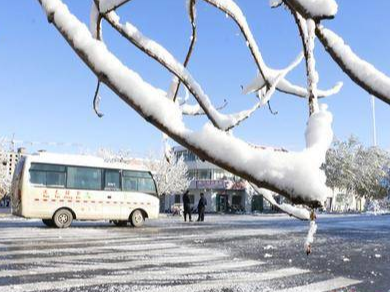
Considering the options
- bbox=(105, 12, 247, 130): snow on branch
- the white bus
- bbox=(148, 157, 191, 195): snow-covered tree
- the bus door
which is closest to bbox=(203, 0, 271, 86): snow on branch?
bbox=(105, 12, 247, 130): snow on branch

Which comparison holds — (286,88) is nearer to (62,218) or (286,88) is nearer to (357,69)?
(357,69)

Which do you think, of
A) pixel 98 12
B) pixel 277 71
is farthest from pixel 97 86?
pixel 277 71

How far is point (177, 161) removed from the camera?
59219mm

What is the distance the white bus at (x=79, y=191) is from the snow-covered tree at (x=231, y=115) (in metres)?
16.9

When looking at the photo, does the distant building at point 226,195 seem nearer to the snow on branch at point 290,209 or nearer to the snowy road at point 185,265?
the snowy road at point 185,265

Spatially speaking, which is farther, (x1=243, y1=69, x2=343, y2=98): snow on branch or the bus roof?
the bus roof

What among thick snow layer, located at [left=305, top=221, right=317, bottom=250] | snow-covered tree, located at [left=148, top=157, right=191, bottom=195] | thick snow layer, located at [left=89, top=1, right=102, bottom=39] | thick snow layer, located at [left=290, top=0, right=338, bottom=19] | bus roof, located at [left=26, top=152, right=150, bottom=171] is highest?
snow-covered tree, located at [left=148, top=157, right=191, bottom=195]

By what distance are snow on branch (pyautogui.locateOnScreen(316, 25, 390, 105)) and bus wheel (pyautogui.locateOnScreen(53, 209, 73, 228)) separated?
56.2ft

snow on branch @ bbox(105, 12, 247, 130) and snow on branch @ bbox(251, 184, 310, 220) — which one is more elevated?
snow on branch @ bbox(105, 12, 247, 130)

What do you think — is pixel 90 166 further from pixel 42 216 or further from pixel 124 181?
pixel 42 216

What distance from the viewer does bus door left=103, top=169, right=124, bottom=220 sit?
62.0ft

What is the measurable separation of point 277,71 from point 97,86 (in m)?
0.66

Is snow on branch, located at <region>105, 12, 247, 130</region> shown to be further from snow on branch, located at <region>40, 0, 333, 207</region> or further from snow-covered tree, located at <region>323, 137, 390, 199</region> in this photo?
snow-covered tree, located at <region>323, 137, 390, 199</region>

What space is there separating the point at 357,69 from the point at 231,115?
1.17ft
